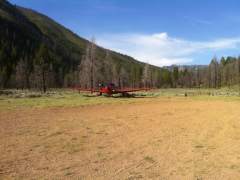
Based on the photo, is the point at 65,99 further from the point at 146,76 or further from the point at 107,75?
the point at 146,76

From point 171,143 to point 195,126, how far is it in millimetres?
4139

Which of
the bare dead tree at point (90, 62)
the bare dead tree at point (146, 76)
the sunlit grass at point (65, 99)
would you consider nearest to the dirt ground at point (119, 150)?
the sunlit grass at point (65, 99)

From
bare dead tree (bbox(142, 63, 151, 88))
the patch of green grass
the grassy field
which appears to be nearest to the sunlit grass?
the patch of green grass

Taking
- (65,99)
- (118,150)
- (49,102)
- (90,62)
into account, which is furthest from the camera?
(90,62)

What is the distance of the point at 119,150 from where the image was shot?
1044 cm

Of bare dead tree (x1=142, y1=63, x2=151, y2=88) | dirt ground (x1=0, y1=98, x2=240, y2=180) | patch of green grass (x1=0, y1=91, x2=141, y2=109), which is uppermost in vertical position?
bare dead tree (x1=142, y1=63, x2=151, y2=88)

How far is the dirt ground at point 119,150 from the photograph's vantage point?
8.11 m

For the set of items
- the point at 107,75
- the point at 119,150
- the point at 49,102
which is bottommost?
the point at 119,150

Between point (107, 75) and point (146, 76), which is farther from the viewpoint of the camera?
point (146, 76)

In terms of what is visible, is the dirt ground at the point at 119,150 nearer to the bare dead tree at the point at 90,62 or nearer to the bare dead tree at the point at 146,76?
the bare dead tree at the point at 90,62

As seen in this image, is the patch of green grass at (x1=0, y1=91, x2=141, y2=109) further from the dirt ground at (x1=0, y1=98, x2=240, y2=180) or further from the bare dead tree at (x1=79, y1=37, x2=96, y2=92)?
the bare dead tree at (x1=79, y1=37, x2=96, y2=92)

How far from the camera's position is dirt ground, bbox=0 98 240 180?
26.6ft

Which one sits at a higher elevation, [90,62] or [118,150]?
[90,62]

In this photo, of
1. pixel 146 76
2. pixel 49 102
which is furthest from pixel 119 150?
pixel 146 76
